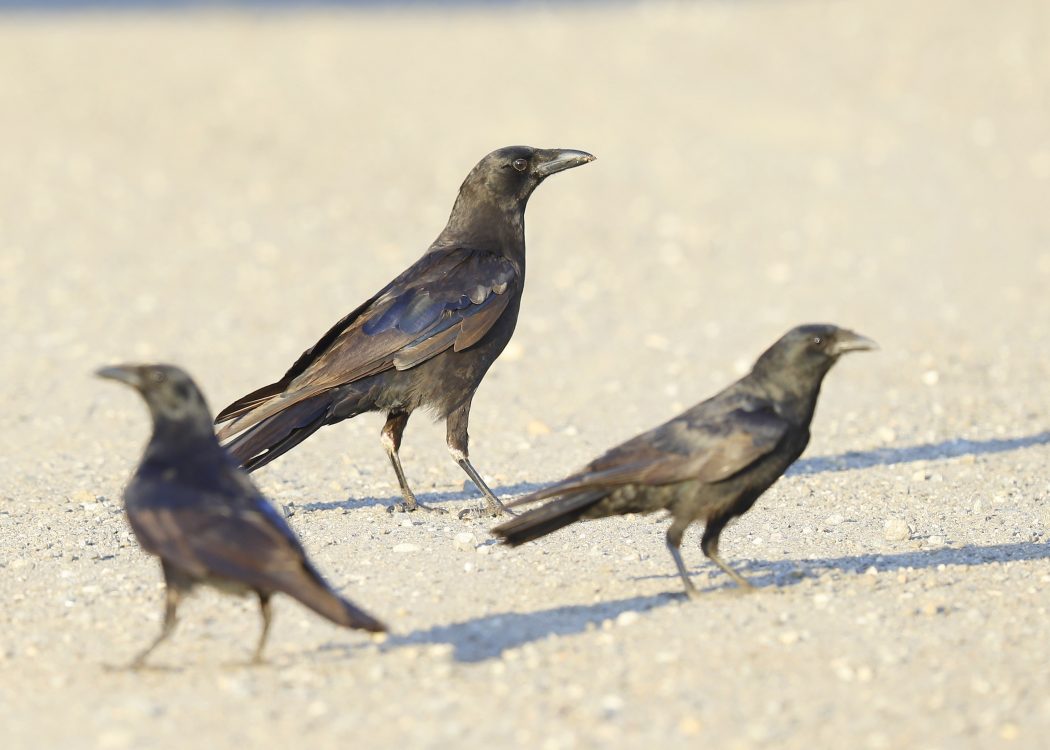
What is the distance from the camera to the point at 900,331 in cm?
1246

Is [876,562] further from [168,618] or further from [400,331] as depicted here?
[168,618]

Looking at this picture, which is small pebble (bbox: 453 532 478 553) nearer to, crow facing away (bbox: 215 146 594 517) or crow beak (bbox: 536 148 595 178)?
crow facing away (bbox: 215 146 594 517)

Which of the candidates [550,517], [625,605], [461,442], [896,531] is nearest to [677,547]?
[625,605]

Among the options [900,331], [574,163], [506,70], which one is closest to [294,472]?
[574,163]

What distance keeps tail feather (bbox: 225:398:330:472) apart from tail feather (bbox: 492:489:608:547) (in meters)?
1.89

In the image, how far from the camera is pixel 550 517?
6051mm

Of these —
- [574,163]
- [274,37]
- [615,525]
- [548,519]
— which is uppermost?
[274,37]

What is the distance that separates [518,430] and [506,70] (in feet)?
45.5

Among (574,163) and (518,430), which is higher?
(574,163)

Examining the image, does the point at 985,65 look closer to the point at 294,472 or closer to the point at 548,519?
the point at 294,472

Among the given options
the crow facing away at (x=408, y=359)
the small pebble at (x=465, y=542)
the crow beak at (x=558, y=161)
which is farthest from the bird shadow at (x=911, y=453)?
the small pebble at (x=465, y=542)

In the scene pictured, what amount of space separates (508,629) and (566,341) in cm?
657

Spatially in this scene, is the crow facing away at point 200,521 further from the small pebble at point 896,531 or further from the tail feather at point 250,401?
the small pebble at point 896,531

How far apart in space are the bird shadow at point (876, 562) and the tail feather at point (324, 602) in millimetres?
1782
